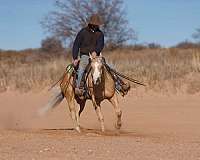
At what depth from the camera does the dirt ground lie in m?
11.8

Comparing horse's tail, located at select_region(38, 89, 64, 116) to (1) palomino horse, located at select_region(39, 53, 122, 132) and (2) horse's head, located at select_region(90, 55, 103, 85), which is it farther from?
(2) horse's head, located at select_region(90, 55, 103, 85)

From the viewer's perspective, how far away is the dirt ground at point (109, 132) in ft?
38.6

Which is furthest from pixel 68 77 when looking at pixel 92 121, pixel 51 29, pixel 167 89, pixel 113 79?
pixel 51 29

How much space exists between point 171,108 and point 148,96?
3.36 meters

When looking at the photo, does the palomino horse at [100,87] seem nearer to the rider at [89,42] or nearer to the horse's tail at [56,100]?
the rider at [89,42]

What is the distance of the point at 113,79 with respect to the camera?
16.8 metres

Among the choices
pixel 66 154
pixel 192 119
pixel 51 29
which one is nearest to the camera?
pixel 66 154

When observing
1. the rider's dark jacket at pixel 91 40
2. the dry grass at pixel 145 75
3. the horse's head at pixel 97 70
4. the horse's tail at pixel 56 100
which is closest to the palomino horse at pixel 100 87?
the horse's head at pixel 97 70

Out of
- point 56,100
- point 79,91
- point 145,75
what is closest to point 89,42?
point 79,91

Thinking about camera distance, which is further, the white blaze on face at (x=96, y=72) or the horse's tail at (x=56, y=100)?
the horse's tail at (x=56, y=100)

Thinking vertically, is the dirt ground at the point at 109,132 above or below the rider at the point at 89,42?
below

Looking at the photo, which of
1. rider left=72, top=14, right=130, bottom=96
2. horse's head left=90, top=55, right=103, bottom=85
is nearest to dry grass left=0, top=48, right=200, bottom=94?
rider left=72, top=14, right=130, bottom=96

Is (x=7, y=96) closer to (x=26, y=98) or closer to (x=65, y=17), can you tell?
(x=26, y=98)

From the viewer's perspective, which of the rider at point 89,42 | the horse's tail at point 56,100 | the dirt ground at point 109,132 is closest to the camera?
the dirt ground at point 109,132
